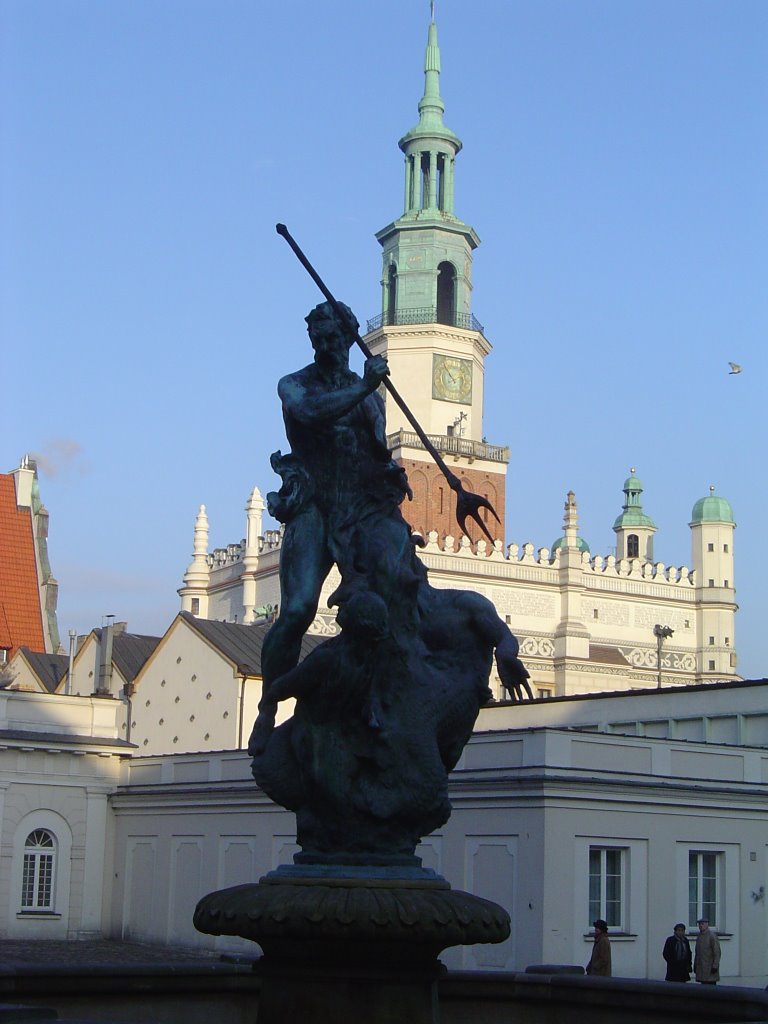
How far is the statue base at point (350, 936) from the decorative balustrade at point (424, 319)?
79328mm

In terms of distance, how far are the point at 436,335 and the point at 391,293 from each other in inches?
151

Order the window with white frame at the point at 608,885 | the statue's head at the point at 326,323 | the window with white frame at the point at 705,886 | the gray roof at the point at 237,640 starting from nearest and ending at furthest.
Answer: the statue's head at the point at 326,323 → the window with white frame at the point at 608,885 → the window with white frame at the point at 705,886 → the gray roof at the point at 237,640

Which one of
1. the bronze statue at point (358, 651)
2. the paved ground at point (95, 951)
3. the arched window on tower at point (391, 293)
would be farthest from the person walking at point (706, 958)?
the arched window on tower at point (391, 293)

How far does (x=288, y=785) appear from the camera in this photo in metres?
8.32

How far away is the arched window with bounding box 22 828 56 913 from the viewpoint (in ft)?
121

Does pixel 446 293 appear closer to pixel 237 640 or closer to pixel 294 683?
pixel 237 640

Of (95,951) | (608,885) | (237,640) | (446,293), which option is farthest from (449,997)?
(446,293)

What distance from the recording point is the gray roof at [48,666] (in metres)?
61.3

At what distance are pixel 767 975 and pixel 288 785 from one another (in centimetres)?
2171

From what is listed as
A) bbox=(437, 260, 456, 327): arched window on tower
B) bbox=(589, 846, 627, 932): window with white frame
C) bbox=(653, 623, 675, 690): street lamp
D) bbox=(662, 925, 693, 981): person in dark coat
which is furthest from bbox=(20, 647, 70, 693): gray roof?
bbox=(662, 925, 693, 981): person in dark coat

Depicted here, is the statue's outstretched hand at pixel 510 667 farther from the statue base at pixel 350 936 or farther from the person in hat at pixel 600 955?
the person in hat at pixel 600 955

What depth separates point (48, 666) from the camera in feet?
206

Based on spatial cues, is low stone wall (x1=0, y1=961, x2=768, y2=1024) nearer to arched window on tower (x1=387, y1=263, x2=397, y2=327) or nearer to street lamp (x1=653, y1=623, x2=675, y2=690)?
street lamp (x1=653, y1=623, x2=675, y2=690)

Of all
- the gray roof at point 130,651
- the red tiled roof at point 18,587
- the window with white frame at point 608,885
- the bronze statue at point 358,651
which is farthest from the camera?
the red tiled roof at point 18,587
